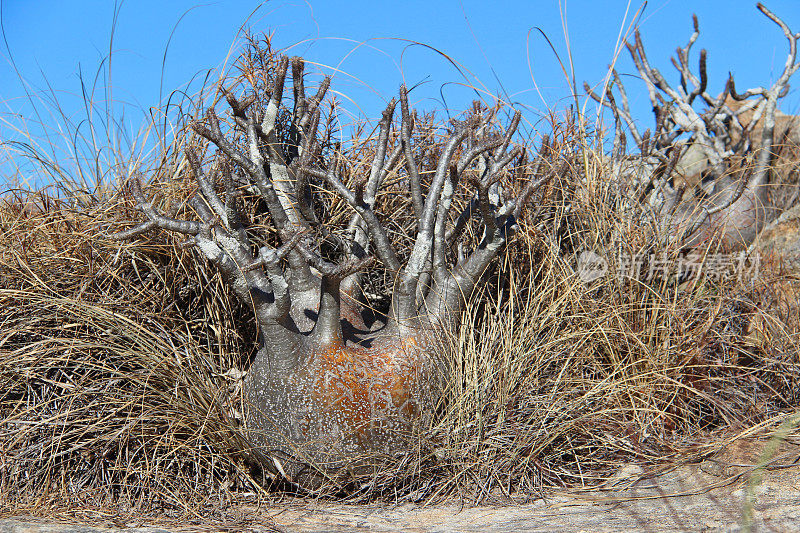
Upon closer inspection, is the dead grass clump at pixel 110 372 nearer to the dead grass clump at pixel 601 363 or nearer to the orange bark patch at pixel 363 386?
the orange bark patch at pixel 363 386

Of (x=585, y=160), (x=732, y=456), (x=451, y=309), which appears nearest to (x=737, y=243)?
(x=585, y=160)

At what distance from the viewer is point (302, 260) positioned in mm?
2414

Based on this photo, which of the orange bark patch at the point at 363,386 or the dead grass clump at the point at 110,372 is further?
the dead grass clump at the point at 110,372

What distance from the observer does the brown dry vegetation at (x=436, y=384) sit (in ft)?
7.61

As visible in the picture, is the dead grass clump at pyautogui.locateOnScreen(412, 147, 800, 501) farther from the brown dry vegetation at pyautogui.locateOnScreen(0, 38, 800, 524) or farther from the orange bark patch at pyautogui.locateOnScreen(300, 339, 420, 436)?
the orange bark patch at pyautogui.locateOnScreen(300, 339, 420, 436)

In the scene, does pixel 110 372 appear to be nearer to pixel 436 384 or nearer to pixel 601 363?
pixel 436 384

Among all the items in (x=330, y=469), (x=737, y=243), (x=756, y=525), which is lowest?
(x=756, y=525)

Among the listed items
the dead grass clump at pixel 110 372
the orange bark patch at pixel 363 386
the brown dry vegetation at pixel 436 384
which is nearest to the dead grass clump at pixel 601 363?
the brown dry vegetation at pixel 436 384

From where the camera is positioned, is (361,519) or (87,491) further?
(87,491)

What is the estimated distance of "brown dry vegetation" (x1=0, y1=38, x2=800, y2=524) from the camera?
232 cm

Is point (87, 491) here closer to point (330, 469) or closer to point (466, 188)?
point (330, 469)

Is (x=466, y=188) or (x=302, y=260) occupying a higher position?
(x=466, y=188)

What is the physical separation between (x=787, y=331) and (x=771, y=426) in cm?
76

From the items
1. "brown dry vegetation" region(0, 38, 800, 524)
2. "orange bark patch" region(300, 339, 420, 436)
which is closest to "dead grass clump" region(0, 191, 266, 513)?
"brown dry vegetation" region(0, 38, 800, 524)
